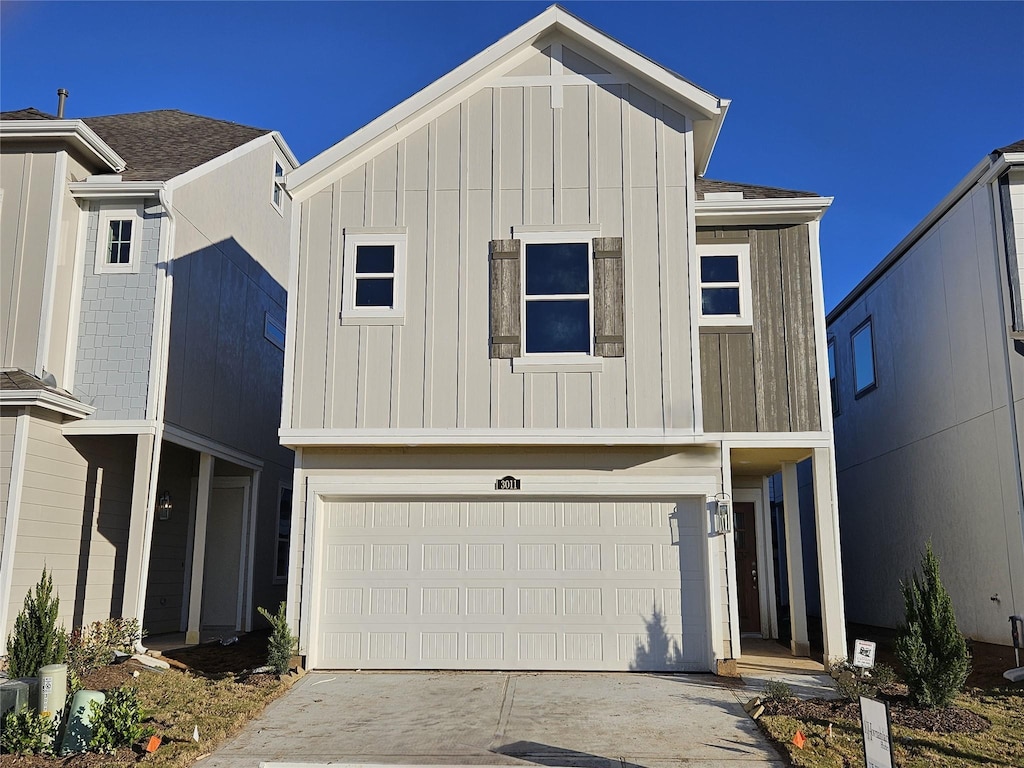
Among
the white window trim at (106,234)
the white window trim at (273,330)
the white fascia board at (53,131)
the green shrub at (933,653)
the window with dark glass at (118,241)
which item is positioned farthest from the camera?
the white window trim at (273,330)

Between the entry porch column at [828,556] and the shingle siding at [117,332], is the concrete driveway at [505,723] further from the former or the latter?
the shingle siding at [117,332]

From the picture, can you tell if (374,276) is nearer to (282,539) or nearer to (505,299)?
(505,299)

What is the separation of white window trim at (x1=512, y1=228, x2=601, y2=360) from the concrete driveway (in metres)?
3.61

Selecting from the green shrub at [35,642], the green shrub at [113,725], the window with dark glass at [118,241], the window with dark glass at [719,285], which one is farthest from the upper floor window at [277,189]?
the green shrub at [113,725]

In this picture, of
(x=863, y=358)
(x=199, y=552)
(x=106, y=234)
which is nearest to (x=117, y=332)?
(x=106, y=234)

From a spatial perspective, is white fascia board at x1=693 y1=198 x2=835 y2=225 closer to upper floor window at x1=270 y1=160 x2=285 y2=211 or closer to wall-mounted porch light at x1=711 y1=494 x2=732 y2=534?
wall-mounted porch light at x1=711 y1=494 x2=732 y2=534

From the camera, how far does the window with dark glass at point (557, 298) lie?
422 inches

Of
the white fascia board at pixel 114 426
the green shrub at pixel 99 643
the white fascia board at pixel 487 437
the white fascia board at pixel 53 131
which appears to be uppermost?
the white fascia board at pixel 53 131

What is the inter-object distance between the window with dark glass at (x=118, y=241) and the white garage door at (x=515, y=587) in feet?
16.8

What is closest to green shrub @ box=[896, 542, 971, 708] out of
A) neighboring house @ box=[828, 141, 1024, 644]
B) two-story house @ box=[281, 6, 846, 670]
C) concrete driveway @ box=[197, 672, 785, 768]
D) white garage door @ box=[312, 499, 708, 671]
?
concrete driveway @ box=[197, 672, 785, 768]

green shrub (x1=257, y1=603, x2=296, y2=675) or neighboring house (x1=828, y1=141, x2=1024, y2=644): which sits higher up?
neighboring house (x1=828, y1=141, x2=1024, y2=644)

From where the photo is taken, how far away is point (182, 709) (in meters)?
8.47

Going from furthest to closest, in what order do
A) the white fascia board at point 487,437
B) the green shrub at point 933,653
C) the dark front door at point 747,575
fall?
1. the dark front door at point 747,575
2. the white fascia board at point 487,437
3. the green shrub at point 933,653

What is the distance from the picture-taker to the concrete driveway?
23.8 feet
